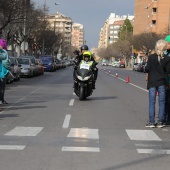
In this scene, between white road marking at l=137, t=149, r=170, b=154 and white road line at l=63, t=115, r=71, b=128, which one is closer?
white road marking at l=137, t=149, r=170, b=154

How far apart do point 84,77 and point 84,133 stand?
665 cm

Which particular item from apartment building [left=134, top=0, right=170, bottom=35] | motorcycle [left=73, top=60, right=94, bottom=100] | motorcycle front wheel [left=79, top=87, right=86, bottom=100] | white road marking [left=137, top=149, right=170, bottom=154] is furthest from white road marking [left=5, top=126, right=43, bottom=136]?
apartment building [left=134, top=0, right=170, bottom=35]

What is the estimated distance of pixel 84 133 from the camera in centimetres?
907

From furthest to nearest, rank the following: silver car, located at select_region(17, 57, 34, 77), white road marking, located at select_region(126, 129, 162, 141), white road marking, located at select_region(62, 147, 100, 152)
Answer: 1. silver car, located at select_region(17, 57, 34, 77)
2. white road marking, located at select_region(126, 129, 162, 141)
3. white road marking, located at select_region(62, 147, 100, 152)

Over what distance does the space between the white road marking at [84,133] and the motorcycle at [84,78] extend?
6.14 meters

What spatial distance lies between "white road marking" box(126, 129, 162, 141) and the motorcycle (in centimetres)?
618

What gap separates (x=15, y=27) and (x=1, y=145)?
50.0 metres

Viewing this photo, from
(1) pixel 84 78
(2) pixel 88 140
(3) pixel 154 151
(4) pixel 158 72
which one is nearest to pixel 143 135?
(2) pixel 88 140

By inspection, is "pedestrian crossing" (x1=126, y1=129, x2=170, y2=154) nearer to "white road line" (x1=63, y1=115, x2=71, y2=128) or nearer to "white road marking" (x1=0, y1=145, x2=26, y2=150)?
"white road line" (x1=63, y1=115, x2=71, y2=128)

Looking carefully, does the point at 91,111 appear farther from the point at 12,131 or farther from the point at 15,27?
the point at 15,27

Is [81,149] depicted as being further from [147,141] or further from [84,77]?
[84,77]

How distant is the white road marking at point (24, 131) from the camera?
8828mm

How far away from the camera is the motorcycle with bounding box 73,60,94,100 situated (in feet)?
51.2

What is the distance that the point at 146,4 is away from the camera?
12381 cm
